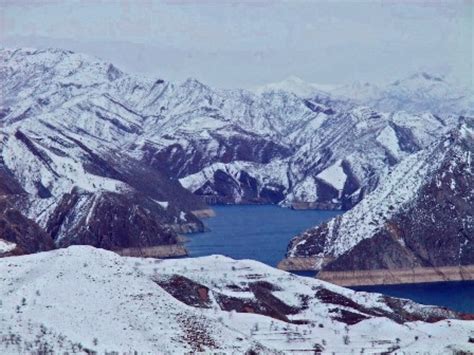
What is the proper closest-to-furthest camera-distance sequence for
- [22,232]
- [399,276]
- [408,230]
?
1. [399,276]
2. [22,232]
3. [408,230]

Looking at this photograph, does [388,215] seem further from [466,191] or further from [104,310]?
[104,310]

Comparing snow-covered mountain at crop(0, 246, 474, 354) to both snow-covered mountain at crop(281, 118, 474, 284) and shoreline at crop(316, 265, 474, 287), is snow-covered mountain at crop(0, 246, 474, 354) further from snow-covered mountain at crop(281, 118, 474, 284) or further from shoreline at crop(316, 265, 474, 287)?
snow-covered mountain at crop(281, 118, 474, 284)

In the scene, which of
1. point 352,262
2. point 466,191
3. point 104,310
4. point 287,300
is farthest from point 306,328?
point 466,191

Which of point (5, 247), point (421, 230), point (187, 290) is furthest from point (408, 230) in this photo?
point (187, 290)

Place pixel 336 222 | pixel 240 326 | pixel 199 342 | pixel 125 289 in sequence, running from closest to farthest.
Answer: pixel 199 342
pixel 125 289
pixel 240 326
pixel 336 222

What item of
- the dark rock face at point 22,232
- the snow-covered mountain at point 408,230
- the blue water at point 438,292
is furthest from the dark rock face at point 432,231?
the dark rock face at point 22,232

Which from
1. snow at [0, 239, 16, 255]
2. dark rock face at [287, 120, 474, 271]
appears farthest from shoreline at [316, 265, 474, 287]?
snow at [0, 239, 16, 255]

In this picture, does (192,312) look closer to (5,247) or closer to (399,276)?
(5,247)
